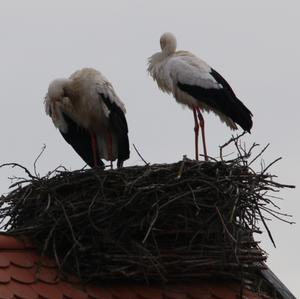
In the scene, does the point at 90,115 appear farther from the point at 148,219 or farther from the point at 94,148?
the point at 148,219

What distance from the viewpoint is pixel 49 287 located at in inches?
228

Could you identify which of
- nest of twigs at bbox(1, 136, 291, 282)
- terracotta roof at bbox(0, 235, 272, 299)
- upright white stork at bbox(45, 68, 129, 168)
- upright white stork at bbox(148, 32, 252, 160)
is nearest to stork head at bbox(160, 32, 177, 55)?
upright white stork at bbox(148, 32, 252, 160)

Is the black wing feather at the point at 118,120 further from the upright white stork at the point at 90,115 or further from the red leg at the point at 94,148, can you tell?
the red leg at the point at 94,148

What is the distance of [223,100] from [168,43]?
90cm

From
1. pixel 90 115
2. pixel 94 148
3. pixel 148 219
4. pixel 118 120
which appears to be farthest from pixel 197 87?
pixel 148 219

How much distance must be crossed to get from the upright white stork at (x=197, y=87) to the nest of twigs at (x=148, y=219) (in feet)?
6.69

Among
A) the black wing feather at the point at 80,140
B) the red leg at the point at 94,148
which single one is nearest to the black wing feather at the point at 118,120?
the red leg at the point at 94,148

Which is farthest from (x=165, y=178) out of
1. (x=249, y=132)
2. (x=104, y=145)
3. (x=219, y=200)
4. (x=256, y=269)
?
(x=104, y=145)

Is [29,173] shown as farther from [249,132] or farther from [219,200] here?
[249,132]

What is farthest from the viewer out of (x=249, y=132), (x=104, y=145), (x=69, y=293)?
(x=104, y=145)

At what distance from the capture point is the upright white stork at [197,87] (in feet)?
29.2

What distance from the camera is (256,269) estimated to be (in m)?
6.63

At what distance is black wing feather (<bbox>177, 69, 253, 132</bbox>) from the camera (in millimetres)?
8773

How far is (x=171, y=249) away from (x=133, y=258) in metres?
0.32
